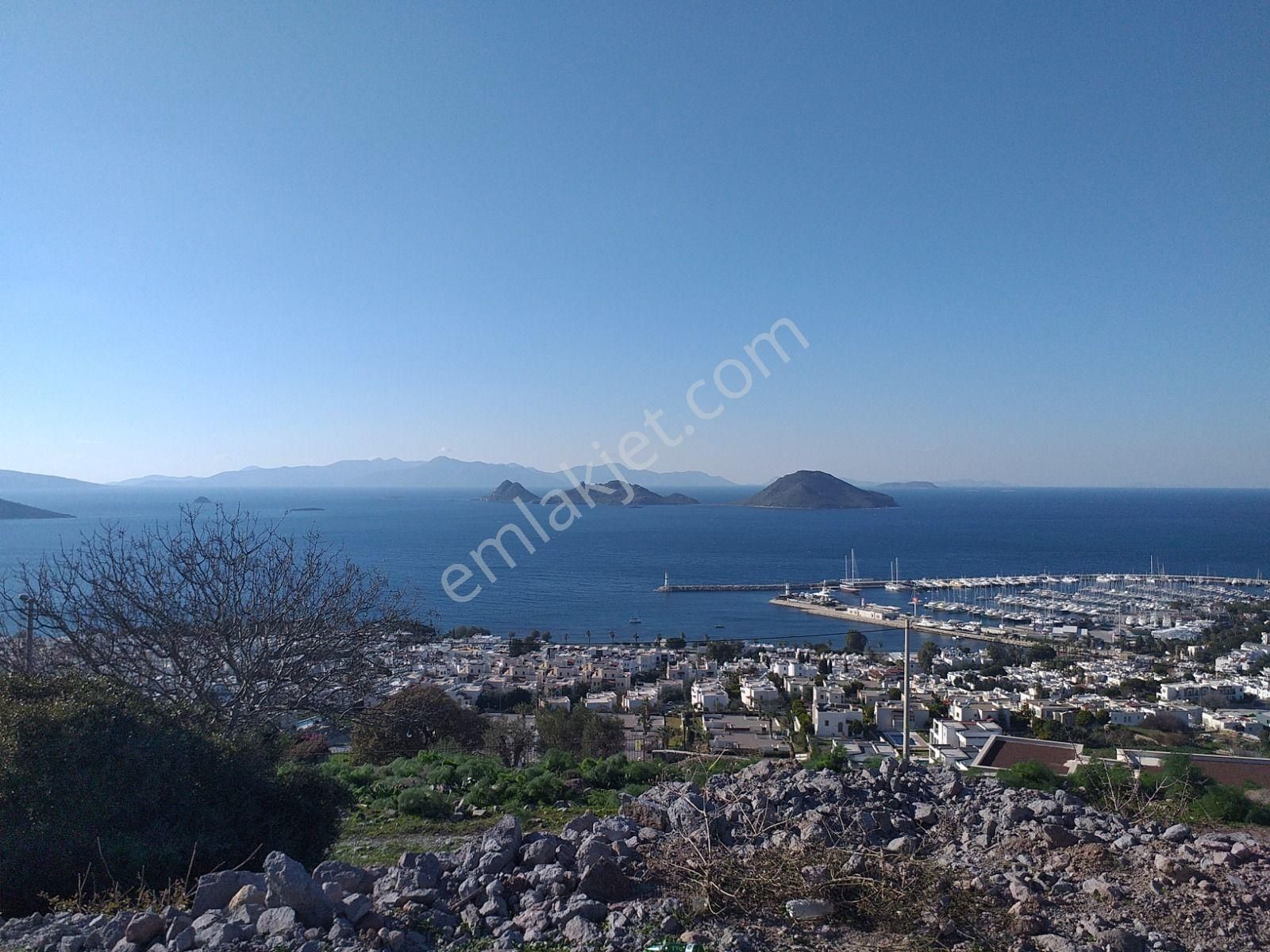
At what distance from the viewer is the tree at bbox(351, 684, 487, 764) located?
894 centimetres

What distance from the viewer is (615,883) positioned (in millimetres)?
3107

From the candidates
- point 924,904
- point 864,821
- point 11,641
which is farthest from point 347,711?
point 924,904

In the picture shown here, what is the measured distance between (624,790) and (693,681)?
50.6 ft

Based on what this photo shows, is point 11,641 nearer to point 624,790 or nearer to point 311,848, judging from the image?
point 311,848

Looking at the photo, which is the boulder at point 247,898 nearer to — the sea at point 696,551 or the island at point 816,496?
the sea at point 696,551

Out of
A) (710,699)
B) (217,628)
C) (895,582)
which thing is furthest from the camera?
(895,582)

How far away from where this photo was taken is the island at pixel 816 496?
128 m

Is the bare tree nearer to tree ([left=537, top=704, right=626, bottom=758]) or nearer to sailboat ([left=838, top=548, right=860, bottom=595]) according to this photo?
tree ([left=537, top=704, right=626, bottom=758])

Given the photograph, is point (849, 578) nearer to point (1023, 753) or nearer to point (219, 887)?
point (1023, 753)

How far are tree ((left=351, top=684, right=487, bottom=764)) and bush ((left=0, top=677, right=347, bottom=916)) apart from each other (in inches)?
147

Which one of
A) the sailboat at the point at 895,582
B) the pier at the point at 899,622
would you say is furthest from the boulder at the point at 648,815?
the sailboat at the point at 895,582

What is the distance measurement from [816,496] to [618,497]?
38.6 metres

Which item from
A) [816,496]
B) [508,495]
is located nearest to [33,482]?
[508,495]

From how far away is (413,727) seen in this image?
9.67 m
